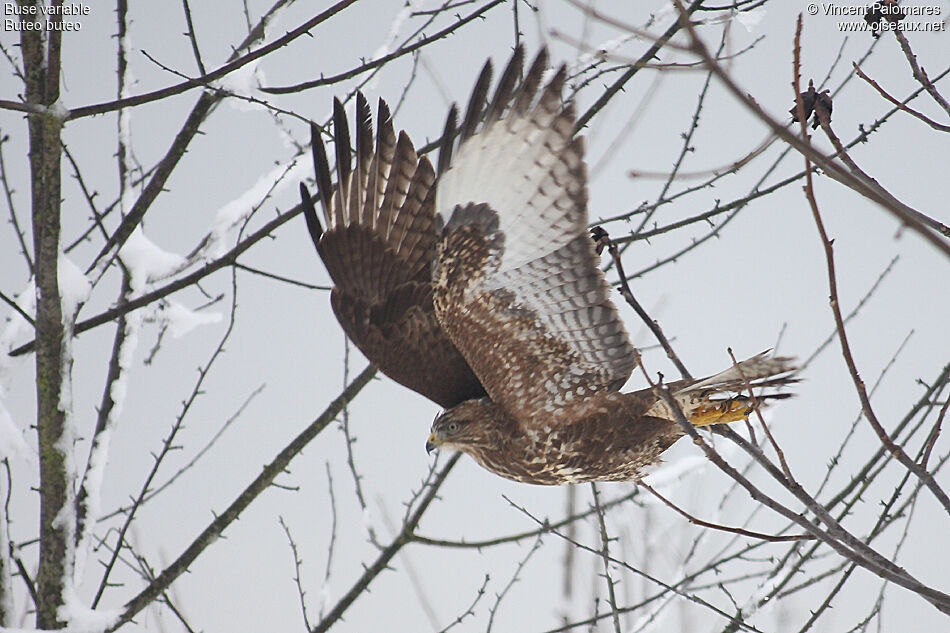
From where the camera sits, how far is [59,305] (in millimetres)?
3029

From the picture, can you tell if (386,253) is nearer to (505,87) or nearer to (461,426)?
(461,426)

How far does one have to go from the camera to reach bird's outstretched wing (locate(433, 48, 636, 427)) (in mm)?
2900

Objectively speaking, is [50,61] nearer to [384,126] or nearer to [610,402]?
[384,126]

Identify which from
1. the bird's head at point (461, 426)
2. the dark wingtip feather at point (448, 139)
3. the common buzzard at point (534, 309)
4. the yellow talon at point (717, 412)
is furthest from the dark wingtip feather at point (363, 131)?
the yellow talon at point (717, 412)

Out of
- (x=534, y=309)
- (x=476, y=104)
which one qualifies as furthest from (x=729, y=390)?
(x=476, y=104)

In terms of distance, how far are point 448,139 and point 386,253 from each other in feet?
2.46

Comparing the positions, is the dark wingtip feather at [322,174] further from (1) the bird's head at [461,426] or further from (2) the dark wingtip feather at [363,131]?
(1) the bird's head at [461,426]

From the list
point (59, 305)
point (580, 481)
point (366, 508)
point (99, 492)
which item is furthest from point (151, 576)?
point (580, 481)

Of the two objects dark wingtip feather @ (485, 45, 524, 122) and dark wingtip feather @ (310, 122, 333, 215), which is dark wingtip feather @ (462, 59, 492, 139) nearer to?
dark wingtip feather @ (485, 45, 524, 122)

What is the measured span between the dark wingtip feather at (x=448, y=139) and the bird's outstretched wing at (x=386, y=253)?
525mm

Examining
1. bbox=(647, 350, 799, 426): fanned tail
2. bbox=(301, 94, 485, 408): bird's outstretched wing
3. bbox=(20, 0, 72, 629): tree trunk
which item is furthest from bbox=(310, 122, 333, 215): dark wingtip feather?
bbox=(647, 350, 799, 426): fanned tail

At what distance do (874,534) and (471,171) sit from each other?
167 cm

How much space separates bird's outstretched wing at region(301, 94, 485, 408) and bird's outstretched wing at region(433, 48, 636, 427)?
40 centimetres

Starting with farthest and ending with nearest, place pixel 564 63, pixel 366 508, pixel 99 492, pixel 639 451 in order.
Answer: pixel 366 508 → pixel 99 492 → pixel 639 451 → pixel 564 63
